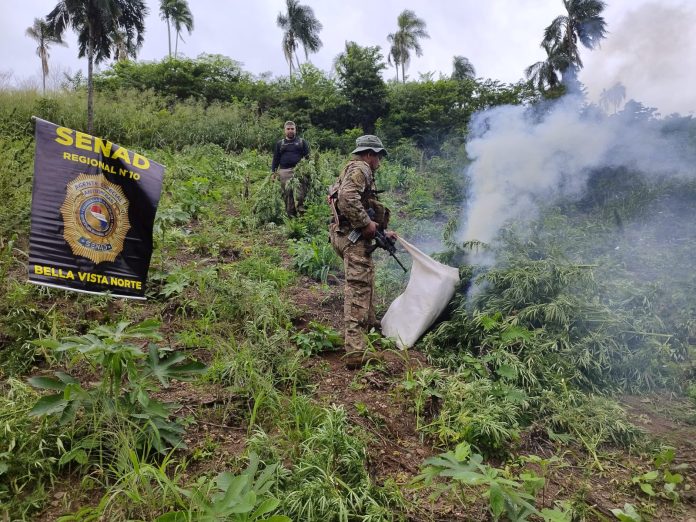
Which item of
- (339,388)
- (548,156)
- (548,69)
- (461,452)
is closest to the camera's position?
(461,452)

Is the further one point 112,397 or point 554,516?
point 112,397

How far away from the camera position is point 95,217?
3230mm

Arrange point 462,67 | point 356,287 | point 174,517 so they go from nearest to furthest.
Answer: point 174,517 → point 356,287 → point 462,67

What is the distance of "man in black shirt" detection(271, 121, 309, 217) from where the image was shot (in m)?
7.78

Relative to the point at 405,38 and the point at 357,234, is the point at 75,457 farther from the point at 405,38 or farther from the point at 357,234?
the point at 405,38

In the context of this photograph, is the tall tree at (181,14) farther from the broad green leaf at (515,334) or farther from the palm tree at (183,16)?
the broad green leaf at (515,334)

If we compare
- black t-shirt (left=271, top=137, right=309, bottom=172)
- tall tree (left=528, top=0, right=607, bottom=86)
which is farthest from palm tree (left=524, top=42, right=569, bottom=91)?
black t-shirt (left=271, top=137, right=309, bottom=172)

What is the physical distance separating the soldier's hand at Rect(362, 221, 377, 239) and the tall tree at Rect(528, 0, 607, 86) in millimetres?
5984

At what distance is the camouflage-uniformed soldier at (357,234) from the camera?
3.97m

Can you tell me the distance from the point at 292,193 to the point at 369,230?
3942 mm

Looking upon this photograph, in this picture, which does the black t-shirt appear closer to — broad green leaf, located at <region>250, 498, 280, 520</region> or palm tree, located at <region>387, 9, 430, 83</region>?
broad green leaf, located at <region>250, 498, 280, 520</region>

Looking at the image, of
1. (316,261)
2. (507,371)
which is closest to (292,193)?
(316,261)

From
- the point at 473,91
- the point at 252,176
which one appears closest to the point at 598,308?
the point at 252,176

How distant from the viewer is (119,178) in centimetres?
331
